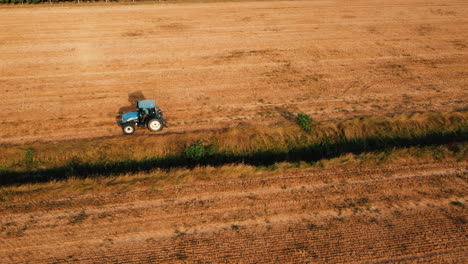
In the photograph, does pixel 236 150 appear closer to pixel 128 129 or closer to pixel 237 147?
pixel 237 147

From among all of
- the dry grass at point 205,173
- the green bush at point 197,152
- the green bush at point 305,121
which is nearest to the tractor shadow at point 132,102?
the green bush at point 197,152

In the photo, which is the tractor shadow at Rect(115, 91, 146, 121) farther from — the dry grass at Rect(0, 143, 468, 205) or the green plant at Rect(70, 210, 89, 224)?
the green plant at Rect(70, 210, 89, 224)

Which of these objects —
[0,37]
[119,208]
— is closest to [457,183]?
[119,208]

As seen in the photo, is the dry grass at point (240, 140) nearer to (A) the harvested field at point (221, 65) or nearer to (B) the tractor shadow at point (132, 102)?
(A) the harvested field at point (221, 65)

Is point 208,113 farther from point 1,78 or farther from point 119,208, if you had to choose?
point 1,78

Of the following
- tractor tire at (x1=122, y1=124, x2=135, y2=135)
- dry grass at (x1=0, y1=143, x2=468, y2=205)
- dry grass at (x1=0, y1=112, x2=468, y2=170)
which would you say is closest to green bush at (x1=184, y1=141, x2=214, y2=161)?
dry grass at (x1=0, y1=112, x2=468, y2=170)

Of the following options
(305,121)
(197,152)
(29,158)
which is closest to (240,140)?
(197,152)

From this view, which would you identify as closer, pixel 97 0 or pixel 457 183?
pixel 457 183
